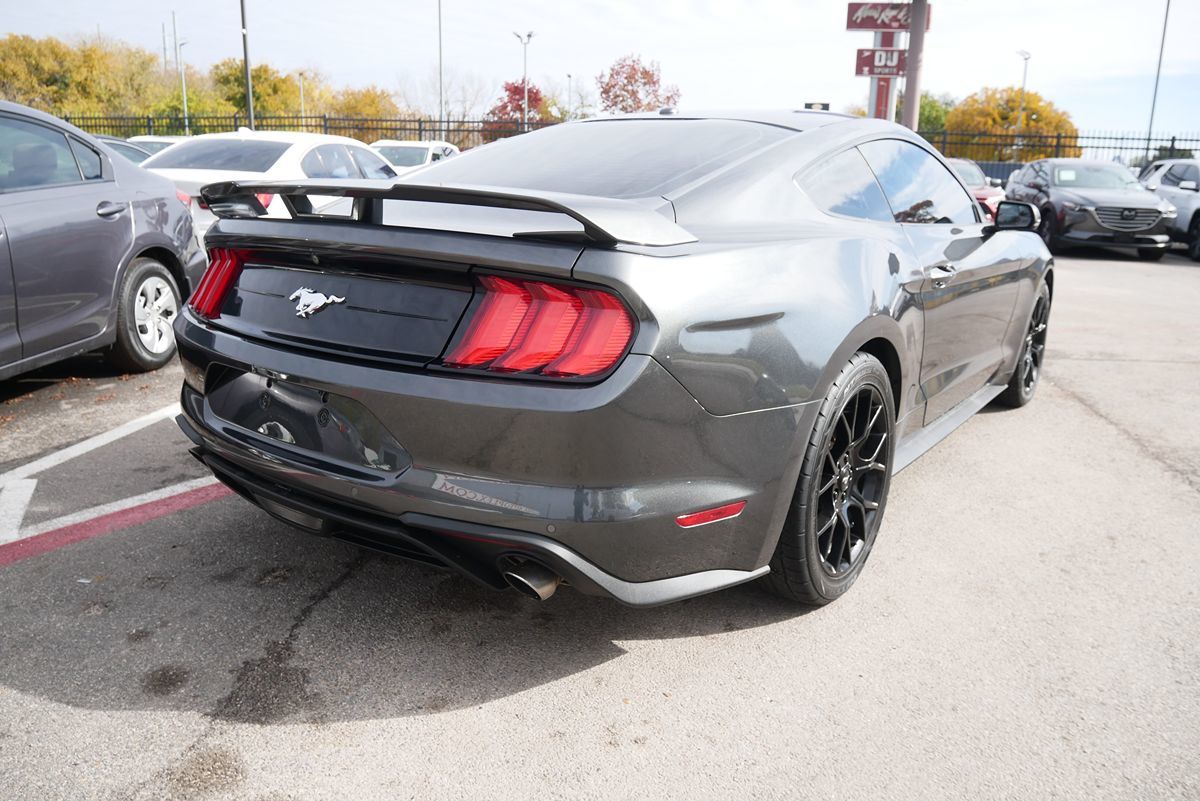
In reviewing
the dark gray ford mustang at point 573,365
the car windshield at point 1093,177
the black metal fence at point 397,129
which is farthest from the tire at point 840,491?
the black metal fence at point 397,129

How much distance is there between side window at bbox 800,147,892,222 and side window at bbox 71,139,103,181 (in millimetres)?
3969

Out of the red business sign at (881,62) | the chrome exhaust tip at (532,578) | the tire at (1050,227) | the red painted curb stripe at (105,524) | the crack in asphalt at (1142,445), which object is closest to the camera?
the chrome exhaust tip at (532,578)

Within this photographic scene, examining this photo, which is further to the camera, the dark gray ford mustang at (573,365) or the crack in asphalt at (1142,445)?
the crack in asphalt at (1142,445)

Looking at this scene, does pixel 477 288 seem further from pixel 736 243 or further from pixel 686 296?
pixel 736 243

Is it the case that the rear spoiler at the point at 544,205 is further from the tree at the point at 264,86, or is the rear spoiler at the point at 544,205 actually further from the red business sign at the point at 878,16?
the tree at the point at 264,86

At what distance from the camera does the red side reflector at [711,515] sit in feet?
7.71

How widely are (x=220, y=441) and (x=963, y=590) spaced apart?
2363 millimetres

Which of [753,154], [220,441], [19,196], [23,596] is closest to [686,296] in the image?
[753,154]

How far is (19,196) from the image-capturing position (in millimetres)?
4496

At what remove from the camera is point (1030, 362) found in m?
5.50

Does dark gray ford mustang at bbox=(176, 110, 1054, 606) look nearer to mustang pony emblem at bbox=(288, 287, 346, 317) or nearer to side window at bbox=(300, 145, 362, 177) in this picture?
mustang pony emblem at bbox=(288, 287, 346, 317)

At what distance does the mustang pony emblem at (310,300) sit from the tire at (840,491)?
1336 millimetres

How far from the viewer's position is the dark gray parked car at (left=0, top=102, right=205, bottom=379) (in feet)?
14.6

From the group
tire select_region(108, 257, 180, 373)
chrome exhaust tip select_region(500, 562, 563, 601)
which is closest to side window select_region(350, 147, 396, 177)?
tire select_region(108, 257, 180, 373)
